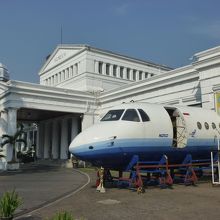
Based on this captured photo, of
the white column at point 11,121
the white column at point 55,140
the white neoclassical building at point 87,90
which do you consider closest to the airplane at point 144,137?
the white neoclassical building at point 87,90

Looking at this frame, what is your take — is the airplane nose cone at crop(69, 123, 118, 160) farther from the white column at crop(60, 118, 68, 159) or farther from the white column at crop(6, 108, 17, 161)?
the white column at crop(60, 118, 68, 159)

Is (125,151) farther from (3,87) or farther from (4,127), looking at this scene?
(3,87)

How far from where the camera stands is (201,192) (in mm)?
15664

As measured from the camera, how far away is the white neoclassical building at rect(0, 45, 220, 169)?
3127 cm

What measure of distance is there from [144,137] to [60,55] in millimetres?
49161

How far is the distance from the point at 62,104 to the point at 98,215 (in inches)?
1303

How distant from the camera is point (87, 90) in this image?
5347 cm

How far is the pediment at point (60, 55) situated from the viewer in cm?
5876

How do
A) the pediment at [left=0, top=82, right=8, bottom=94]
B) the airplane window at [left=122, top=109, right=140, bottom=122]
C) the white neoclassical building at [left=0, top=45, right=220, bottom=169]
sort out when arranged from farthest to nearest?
the pediment at [left=0, top=82, right=8, bottom=94]
the white neoclassical building at [left=0, top=45, right=220, bottom=169]
the airplane window at [left=122, top=109, right=140, bottom=122]

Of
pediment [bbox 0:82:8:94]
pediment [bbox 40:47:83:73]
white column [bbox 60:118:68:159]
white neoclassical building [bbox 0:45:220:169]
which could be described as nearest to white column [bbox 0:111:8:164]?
white neoclassical building [bbox 0:45:220:169]

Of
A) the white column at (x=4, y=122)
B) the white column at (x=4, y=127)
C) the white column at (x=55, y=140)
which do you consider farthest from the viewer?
the white column at (x=55, y=140)

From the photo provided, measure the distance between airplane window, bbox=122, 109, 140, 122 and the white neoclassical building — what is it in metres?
11.3

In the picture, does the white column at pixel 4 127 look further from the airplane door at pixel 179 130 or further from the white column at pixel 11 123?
the airplane door at pixel 179 130

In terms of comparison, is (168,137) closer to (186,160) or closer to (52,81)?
(186,160)
